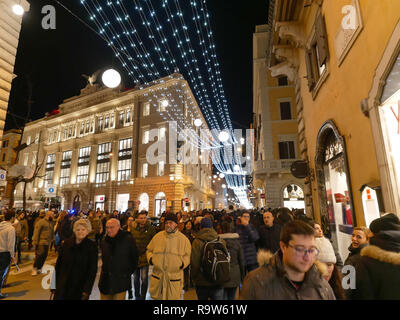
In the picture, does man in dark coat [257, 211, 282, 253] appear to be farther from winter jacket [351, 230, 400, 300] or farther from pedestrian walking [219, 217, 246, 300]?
winter jacket [351, 230, 400, 300]

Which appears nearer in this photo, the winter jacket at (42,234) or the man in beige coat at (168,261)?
the man in beige coat at (168,261)

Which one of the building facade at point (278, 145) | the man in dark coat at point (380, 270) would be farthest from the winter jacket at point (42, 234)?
the building facade at point (278, 145)

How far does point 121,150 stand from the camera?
34594mm

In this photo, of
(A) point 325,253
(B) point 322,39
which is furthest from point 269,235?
(B) point 322,39

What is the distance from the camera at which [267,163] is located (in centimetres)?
1953

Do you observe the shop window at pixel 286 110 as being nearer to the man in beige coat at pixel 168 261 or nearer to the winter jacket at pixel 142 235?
the winter jacket at pixel 142 235

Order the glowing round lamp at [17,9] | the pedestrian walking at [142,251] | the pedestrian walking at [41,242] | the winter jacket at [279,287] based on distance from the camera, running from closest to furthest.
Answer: the winter jacket at [279,287]
the pedestrian walking at [142,251]
the pedestrian walking at [41,242]
the glowing round lamp at [17,9]

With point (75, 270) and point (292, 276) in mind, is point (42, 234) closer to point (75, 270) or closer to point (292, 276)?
point (75, 270)

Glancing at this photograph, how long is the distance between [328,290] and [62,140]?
1907 inches

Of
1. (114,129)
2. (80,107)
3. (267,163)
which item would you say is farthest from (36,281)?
(80,107)

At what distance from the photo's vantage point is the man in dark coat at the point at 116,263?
357 cm

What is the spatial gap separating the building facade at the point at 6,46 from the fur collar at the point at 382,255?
989 cm

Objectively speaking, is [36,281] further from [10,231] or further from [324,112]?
[324,112]

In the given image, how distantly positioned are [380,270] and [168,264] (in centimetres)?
275
